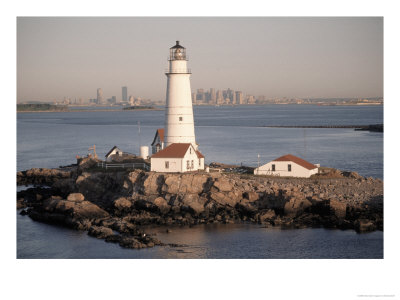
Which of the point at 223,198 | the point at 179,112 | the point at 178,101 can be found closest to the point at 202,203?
the point at 223,198

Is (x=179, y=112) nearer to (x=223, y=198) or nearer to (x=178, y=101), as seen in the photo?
(x=178, y=101)

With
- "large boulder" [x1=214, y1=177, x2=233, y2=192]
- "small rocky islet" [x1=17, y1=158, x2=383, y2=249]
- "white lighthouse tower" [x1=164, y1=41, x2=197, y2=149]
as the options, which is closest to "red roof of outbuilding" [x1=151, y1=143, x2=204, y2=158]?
"white lighthouse tower" [x1=164, y1=41, x2=197, y2=149]

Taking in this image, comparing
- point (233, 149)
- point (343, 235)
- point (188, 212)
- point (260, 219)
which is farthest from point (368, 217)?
point (233, 149)

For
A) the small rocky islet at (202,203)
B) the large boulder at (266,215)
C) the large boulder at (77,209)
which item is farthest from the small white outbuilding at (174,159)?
the large boulder at (266,215)

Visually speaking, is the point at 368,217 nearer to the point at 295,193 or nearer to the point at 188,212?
the point at 295,193

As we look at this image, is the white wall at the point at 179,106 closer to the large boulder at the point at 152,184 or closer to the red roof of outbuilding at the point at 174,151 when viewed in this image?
the red roof of outbuilding at the point at 174,151

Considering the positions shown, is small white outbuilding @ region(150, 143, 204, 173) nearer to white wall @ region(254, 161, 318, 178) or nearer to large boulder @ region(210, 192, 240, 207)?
large boulder @ region(210, 192, 240, 207)
